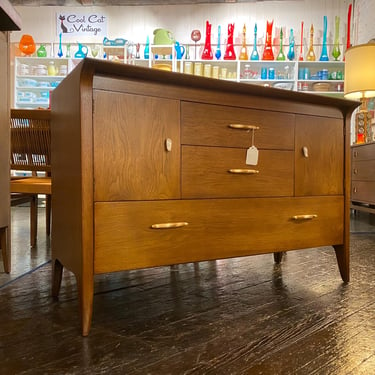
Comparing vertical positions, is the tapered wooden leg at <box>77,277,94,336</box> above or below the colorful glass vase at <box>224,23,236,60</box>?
below

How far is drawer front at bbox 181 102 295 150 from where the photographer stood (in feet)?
3.74

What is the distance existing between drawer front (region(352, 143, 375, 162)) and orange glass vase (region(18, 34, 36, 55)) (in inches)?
171

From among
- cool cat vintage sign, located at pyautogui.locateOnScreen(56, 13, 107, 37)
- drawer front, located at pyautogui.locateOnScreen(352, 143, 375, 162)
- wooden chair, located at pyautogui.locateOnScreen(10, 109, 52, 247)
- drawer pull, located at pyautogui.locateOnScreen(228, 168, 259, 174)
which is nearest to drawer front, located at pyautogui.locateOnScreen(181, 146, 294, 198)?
drawer pull, located at pyautogui.locateOnScreen(228, 168, 259, 174)

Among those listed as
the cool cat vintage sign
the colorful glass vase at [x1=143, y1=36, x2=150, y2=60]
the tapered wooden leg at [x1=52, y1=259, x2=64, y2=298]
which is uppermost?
the cool cat vintage sign

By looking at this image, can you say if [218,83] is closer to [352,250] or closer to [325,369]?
[325,369]

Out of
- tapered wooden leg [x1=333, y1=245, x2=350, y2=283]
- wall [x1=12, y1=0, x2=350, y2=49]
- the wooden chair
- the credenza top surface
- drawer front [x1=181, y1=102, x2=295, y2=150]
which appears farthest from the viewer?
wall [x1=12, y1=0, x2=350, y2=49]

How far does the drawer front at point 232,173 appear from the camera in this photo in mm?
1146

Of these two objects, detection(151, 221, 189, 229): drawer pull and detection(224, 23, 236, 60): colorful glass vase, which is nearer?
detection(151, 221, 189, 229): drawer pull

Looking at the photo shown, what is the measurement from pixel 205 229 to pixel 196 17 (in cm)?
507

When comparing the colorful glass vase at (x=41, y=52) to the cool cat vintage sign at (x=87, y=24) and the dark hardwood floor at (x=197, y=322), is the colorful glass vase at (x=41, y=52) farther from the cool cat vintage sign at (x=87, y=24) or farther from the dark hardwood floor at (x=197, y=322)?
the dark hardwood floor at (x=197, y=322)

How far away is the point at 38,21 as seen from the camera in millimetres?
5605

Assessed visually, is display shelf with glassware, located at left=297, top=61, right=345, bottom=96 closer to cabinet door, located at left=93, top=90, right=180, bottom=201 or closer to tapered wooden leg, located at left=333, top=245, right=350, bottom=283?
tapered wooden leg, located at left=333, top=245, right=350, bottom=283

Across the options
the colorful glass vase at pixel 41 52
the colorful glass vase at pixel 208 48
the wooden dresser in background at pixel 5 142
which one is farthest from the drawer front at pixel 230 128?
the colorful glass vase at pixel 41 52

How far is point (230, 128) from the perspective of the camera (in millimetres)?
1209
